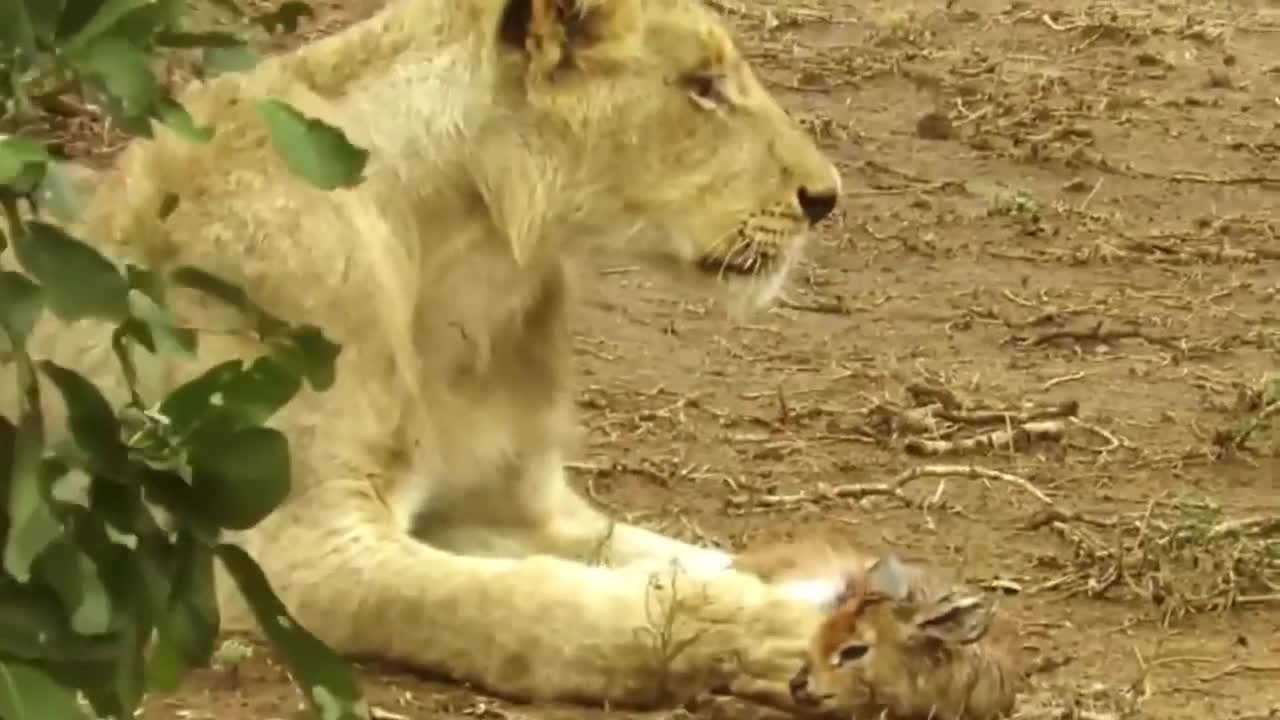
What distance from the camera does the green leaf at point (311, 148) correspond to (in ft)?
4.96

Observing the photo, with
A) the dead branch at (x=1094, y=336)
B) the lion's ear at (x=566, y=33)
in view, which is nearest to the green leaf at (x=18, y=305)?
the lion's ear at (x=566, y=33)

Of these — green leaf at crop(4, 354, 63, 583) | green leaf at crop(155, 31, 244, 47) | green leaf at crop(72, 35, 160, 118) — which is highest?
green leaf at crop(72, 35, 160, 118)

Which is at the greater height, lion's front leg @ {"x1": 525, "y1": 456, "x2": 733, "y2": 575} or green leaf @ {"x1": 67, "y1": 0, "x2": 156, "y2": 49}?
green leaf @ {"x1": 67, "y1": 0, "x2": 156, "y2": 49}

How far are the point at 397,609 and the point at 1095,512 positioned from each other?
135cm

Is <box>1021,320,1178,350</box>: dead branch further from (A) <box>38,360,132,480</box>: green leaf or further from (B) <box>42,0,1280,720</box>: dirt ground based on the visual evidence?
(A) <box>38,360,132,480</box>: green leaf

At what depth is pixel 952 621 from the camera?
9.73 feet

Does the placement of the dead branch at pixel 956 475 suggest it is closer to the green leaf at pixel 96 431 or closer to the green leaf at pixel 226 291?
the green leaf at pixel 226 291

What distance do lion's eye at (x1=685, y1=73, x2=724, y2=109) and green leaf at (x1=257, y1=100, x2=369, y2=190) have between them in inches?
77.2

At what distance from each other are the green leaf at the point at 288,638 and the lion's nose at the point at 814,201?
184 cm

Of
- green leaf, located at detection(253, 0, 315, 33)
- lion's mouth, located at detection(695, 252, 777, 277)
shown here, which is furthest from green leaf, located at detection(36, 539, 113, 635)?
lion's mouth, located at detection(695, 252, 777, 277)

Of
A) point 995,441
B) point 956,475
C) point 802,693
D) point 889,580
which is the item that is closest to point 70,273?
point 802,693

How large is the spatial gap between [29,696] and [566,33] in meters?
1.99

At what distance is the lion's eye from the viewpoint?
11.5 ft

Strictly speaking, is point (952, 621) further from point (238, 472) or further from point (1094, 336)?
point (1094, 336)
